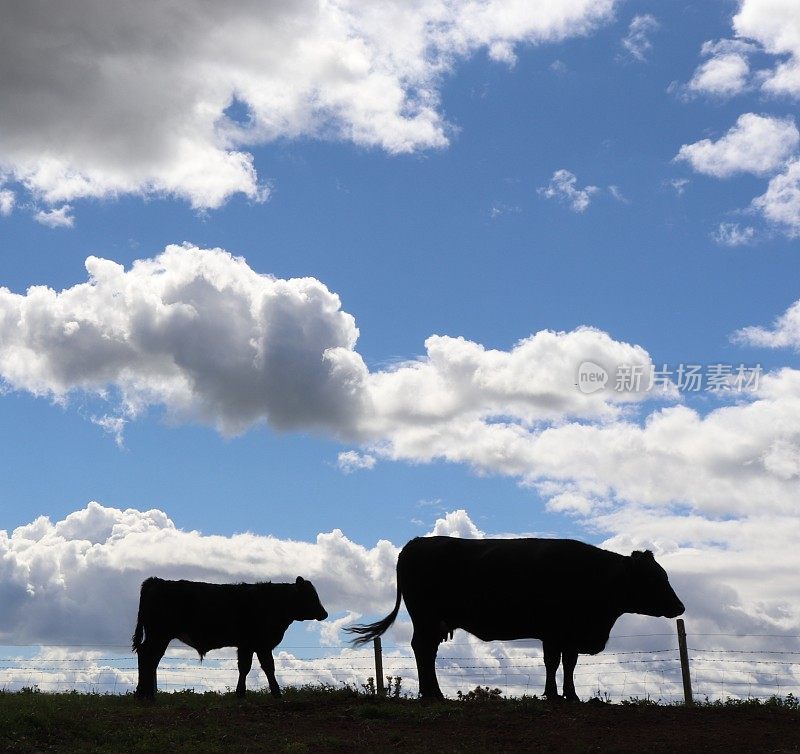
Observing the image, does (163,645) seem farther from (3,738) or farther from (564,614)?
(564,614)

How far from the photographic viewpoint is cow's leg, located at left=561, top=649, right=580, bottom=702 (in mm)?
19141

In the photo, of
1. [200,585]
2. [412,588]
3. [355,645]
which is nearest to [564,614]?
[412,588]

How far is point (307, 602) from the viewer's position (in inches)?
913

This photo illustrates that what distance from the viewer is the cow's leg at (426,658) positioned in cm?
2020

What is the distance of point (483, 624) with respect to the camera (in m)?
20.4

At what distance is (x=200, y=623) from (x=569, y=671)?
25.8 ft

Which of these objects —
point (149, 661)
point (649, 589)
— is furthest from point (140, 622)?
point (649, 589)

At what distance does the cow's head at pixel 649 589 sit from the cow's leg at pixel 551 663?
1.91m

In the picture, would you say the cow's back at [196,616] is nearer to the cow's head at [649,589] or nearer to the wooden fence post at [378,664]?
the wooden fence post at [378,664]

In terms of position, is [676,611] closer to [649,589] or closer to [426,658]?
[649,589]

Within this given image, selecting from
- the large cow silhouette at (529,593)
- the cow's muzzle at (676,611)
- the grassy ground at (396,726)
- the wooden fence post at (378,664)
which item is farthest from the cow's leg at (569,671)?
the wooden fence post at (378,664)

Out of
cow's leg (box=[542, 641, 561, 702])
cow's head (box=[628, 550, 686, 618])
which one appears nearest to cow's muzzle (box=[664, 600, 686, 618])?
cow's head (box=[628, 550, 686, 618])

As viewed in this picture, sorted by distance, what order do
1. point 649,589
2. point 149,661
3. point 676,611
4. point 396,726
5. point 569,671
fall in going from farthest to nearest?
point 149,661 < point 676,611 < point 649,589 < point 569,671 < point 396,726

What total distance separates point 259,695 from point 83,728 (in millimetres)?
5216
